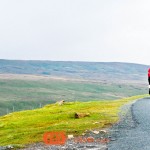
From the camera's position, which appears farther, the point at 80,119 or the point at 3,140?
the point at 80,119

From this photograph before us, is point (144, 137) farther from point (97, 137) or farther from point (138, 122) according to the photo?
point (138, 122)

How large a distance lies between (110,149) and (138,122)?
1030 cm

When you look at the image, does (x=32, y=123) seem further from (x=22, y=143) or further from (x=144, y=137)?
(x=144, y=137)

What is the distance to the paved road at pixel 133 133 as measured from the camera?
70.5 feet

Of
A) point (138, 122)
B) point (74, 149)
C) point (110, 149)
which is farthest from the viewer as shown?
point (138, 122)

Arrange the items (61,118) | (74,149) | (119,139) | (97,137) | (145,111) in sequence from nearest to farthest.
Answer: (74,149), (119,139), (97,137), (145,111), (61,118)

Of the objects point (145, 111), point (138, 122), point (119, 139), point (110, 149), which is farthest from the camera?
point (145, 111)

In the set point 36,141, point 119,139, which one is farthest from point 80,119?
point 119,139

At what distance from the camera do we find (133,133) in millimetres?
26219

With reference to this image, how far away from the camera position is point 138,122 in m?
30.9

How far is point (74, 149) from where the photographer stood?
22.7 meters

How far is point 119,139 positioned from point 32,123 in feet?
62.7

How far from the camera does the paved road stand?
21478 millimetres

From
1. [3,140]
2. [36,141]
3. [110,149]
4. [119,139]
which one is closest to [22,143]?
[36,141]
